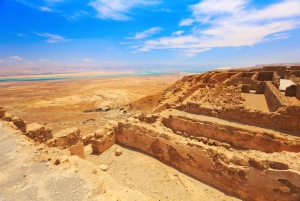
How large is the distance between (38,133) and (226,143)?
308 inches

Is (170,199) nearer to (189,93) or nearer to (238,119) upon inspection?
(238,119)

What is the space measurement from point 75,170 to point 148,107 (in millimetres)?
17166

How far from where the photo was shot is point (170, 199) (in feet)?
16.4

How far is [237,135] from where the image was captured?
7.10 m

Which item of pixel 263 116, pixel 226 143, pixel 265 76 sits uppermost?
pixel 265 76

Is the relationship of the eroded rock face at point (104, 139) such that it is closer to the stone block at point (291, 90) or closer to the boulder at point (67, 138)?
the boulder at point (67, 138)

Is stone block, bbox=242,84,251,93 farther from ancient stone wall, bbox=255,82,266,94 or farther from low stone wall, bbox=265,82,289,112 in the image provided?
low stone wall, bbox=265,82,289,112

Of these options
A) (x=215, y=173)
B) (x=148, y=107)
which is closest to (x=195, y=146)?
(x=215, y=173)

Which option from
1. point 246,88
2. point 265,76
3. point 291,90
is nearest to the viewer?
point 291,90

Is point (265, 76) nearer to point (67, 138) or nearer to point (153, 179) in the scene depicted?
point (153, 179)

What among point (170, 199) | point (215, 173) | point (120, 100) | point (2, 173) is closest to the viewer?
point (2, 173)

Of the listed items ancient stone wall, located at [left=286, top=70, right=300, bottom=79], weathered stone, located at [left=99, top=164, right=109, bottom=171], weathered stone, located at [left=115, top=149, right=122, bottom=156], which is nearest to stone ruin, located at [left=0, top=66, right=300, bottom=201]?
weathered stone, located at [left=115, top=149, right=122, bottom=156]

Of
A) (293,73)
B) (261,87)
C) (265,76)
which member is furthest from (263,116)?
(293,73)

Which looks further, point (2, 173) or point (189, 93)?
point (189, 93)
